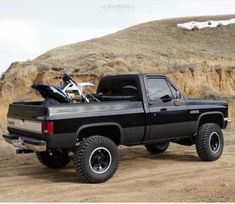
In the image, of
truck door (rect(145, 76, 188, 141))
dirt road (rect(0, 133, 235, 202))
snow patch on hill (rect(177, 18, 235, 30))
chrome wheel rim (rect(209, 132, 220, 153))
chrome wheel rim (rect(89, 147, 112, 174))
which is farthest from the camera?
snow patch on hill (rect(177, 18, 235, 30))

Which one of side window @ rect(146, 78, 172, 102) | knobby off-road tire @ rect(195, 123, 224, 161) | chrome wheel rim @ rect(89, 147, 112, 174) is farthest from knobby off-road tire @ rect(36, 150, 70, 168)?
knobby off-road tire @ rect(195, 123, 224, 161)

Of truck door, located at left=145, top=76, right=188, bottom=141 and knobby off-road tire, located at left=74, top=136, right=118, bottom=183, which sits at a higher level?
truck door, located at left=145, top=76, right=188, bottom=141

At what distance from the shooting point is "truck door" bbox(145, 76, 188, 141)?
28.9 ft

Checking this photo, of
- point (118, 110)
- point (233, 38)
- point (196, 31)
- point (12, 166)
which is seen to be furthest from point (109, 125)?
point (196, 31)

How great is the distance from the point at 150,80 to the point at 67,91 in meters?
1.71

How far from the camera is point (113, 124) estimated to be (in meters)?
8.15

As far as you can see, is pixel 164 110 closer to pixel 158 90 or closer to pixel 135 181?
pixel 158 90

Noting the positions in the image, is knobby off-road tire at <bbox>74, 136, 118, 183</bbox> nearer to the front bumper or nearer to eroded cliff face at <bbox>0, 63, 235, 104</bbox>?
the front bumper

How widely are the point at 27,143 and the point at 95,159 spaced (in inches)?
48.5

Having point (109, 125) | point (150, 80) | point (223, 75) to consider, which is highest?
point (150, 80)

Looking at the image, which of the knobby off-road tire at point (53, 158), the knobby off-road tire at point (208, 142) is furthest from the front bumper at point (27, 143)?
the knobby off-road tire at point (208, 142)

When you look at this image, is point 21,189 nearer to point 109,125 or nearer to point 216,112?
point 109,125

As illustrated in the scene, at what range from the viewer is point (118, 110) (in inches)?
325

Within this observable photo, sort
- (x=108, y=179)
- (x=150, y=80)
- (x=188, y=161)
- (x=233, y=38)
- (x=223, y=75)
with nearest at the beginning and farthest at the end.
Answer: (x=108, y=179)
(x=150, y=80)
(x=188, y=161)
(x=223, y=75)
(x=233, y=38)
